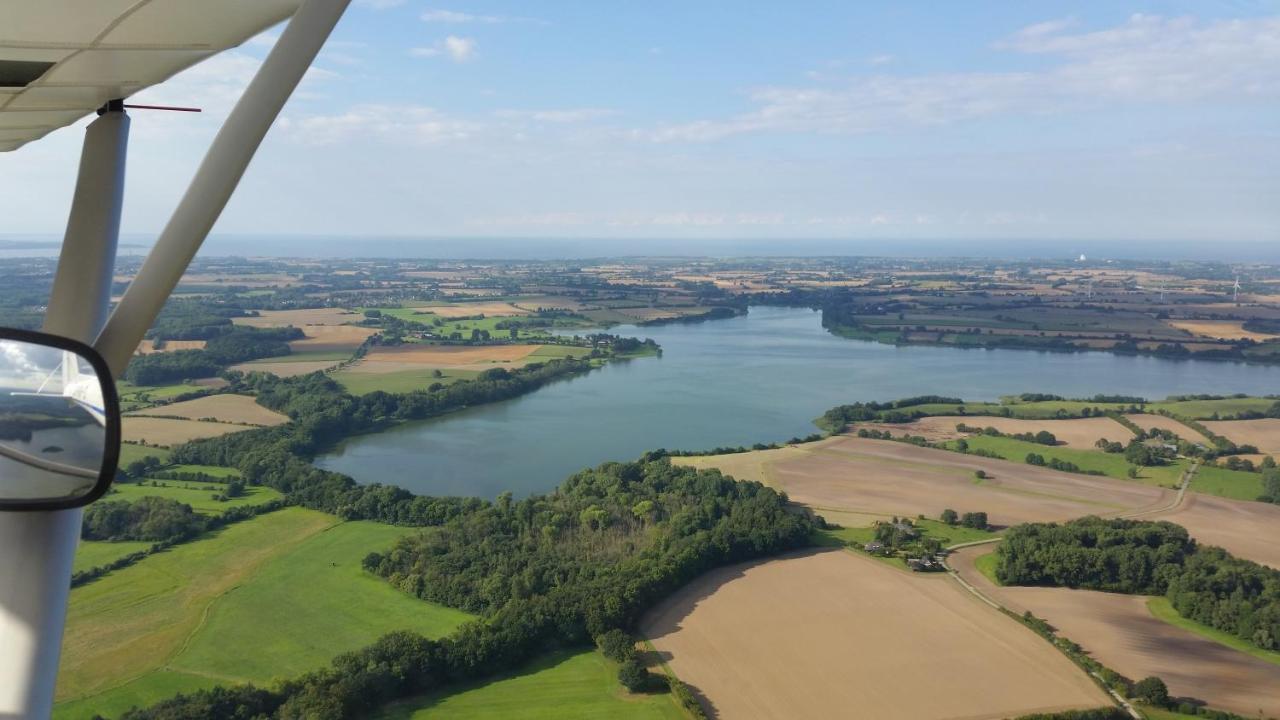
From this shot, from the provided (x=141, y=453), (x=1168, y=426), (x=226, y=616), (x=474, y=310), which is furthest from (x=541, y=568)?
(x=474, y=310)

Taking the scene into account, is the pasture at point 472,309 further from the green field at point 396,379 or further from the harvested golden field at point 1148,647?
the harvested golden field at point 1148,647

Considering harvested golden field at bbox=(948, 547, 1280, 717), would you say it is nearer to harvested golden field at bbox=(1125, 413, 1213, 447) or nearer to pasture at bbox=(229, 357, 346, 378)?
harvested golden field at bbox=(1125, 413, 1213, 447)

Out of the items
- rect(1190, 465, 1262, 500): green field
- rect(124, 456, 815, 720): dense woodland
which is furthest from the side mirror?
rect(1190, 465, 1262, 500): green field

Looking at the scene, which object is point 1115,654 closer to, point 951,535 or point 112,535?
point 951,535

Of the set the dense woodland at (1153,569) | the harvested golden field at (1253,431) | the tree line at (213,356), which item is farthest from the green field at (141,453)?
the harvested golden field at (1253,431)

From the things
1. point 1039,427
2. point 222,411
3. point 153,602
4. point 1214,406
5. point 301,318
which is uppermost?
point 301,318

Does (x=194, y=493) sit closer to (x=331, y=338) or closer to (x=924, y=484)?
(x=924, y=484)
